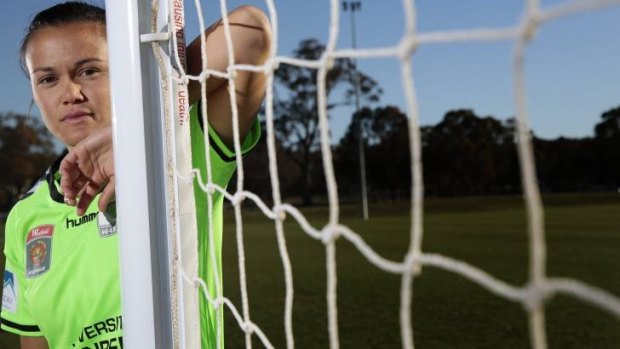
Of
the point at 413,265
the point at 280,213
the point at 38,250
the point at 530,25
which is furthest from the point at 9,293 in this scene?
the point at 530,25

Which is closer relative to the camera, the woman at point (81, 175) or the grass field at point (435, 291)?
the woman at point (81, 175)

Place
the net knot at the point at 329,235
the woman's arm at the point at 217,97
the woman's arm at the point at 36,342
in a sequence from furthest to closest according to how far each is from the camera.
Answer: the woman's arm at the point at 36,342, the woman's arm at the point at 217,97, the net knot at the point at 329,235

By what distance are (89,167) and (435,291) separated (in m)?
3.44

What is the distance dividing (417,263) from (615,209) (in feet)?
39.2

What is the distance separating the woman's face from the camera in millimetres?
762

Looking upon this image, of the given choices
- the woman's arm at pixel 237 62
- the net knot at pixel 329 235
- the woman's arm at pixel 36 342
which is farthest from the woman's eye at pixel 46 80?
the net knot at pixel 329 235

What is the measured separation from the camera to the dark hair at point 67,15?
2.64ft

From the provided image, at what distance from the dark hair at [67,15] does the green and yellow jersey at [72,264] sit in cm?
23

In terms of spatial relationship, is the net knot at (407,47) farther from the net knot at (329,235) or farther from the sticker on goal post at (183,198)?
the sticker on goal post at (183,198)

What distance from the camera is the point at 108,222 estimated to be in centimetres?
77

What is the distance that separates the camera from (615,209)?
36.0ft

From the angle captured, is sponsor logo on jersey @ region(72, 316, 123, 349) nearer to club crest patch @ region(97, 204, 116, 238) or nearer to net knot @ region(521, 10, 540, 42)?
club crest patch @ region(97, 204, 116, 238)

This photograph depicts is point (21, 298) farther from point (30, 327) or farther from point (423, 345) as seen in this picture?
point (423, 345)

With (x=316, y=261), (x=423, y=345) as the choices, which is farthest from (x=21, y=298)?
(x=316, y=261)
